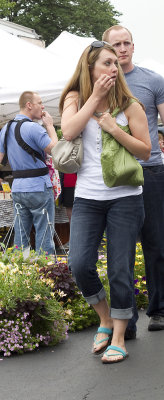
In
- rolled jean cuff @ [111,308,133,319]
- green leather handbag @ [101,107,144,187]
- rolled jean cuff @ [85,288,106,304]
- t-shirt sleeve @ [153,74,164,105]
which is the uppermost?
t-shirt sleeve @ [153,74,164,105]

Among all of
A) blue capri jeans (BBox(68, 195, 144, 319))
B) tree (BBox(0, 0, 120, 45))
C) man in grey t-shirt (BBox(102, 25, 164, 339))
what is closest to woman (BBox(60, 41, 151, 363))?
blue capri jeans (BBox(68, 195, 144, 319))

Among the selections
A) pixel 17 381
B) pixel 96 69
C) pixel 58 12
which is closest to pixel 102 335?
pixel 17 381

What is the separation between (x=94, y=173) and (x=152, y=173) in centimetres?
88

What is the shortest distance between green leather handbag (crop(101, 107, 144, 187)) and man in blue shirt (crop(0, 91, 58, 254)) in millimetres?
2989

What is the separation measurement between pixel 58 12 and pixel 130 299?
138ft

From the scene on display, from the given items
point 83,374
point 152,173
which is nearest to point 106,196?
point 152,173

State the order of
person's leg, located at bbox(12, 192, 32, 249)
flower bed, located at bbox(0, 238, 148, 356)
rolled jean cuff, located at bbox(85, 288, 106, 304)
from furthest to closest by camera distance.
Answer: person's leg, located at bbox(12, 192, 32, 249), flower bed, located at bbox(0, 238, 148, 356), rolled jean cuff, located at bbox(85, 288, 106, 304)

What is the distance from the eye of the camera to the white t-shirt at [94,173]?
14.4 feet

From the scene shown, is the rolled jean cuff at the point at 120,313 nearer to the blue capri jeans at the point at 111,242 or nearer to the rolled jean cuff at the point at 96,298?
the blue capri jeans at the point at 111,242

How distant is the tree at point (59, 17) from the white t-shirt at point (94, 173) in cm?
3959

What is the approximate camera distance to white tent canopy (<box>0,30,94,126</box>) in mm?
10188

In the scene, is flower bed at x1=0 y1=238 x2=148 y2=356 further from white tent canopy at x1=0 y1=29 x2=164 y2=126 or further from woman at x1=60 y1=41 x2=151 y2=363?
white tent canopy at x1=0 y1=29 x2=164 y2=126

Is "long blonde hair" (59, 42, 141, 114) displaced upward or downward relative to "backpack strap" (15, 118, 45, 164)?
upward

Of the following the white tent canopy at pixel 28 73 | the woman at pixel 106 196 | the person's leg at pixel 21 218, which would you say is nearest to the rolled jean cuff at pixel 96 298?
the woman at pixel 106 196
